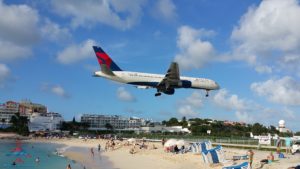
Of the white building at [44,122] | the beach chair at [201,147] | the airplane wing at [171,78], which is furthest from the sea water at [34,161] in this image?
the white building at [44,122]

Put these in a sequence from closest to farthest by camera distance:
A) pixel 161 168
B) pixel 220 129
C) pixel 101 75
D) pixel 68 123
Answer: pixel 161 168 < pixel 101 75 < pixel 220 129 < pixel 68 123

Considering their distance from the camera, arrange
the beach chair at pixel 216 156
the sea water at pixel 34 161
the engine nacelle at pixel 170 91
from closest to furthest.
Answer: the beach chair at pixel 216 156, the sea water at pixel 34 161, the engine nacelle at pixel 170 91

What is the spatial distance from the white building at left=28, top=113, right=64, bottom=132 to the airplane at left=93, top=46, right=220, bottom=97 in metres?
141

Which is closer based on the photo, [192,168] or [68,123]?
[192,168]

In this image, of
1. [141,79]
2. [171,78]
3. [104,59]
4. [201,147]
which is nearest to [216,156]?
[201,147]

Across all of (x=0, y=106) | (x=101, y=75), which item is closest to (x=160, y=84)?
(x=101, y=75)

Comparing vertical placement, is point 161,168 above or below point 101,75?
below

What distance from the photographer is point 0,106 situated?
19912 centimetres

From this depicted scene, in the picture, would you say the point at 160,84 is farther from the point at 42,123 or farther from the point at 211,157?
the point at 42,123

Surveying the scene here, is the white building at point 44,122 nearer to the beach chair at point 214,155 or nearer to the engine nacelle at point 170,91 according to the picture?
the engine nacelle at point 170,91

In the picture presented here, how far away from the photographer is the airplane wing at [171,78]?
1549 inches

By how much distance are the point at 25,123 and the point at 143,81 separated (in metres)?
128

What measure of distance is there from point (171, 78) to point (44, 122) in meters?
150

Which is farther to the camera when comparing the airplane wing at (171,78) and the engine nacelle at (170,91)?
the engine nacelle at (170,91)
